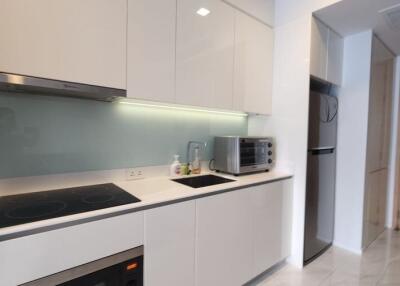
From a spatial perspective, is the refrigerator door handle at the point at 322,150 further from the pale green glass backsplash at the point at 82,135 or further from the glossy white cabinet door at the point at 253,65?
the pale green glass backsplash at the point at 82,135

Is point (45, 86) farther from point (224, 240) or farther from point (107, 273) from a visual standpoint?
point (224, 240)

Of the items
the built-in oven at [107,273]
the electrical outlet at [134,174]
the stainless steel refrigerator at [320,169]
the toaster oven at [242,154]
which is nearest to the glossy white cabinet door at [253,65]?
the toaster oven at [242,154]

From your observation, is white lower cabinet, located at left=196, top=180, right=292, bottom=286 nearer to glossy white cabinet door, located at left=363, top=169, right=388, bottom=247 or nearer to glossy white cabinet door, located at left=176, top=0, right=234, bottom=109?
glossy white cabinet door, located at left=176, top=0, right=234, bottom=109

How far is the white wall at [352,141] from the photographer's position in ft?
7.55

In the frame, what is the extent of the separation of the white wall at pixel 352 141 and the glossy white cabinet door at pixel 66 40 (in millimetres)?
2283

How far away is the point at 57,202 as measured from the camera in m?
1.11

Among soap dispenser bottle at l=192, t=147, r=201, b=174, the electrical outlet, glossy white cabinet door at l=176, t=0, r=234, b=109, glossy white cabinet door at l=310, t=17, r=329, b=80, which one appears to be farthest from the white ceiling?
the electrical outlet

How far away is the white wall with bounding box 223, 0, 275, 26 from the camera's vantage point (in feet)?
6.20

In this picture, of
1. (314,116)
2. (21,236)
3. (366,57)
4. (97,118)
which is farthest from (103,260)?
(366,57)

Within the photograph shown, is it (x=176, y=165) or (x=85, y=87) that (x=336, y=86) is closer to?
(x=176, y=165)

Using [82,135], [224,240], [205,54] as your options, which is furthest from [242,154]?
[82,135]

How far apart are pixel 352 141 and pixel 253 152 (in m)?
1.17

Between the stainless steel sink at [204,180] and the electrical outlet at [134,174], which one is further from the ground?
the electrical outlet at [134,174]

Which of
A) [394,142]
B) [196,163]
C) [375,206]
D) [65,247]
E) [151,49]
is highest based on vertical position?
[151,49]
